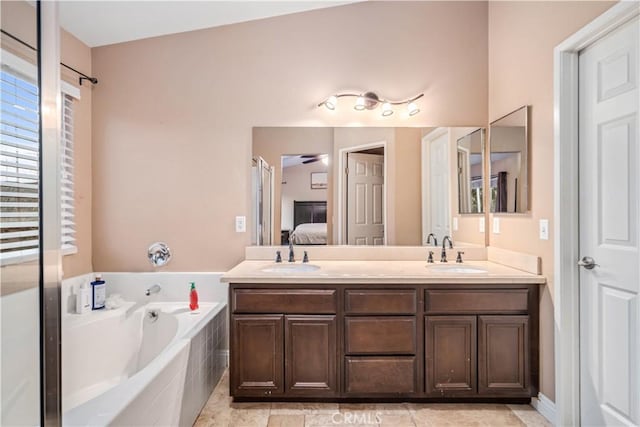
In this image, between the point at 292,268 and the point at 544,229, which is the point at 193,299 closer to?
the point at 292,268

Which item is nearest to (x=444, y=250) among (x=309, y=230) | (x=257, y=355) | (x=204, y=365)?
(x=309, y=230)

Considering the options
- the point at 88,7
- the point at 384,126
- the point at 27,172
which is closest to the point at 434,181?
the point at 384,126

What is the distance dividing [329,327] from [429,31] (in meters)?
2.30

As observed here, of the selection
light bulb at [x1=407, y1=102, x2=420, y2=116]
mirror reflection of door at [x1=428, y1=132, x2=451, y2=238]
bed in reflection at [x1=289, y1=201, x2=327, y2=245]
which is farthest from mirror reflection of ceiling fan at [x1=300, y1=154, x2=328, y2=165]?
mirror reflection of door at [x1=428, y1=132, x2=451, y2=238]

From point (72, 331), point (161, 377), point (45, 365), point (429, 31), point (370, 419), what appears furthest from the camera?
point (429, 31)

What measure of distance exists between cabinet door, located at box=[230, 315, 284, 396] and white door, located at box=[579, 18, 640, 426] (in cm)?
166

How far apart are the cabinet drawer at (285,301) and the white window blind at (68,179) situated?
4.40ft

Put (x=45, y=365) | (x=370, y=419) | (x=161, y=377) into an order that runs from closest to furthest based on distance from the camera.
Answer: (x=45, y=365)
(x=161, y=377)
(x=370, y=419)

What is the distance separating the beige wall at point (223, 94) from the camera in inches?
103

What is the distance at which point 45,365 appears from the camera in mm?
956

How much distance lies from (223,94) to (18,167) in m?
1.77

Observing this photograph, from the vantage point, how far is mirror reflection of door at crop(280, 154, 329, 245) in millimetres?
2676

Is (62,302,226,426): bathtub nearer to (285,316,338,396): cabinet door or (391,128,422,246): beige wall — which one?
(285,316,338,396): cabinet door

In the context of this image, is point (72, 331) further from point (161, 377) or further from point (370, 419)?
point (370, 419)
